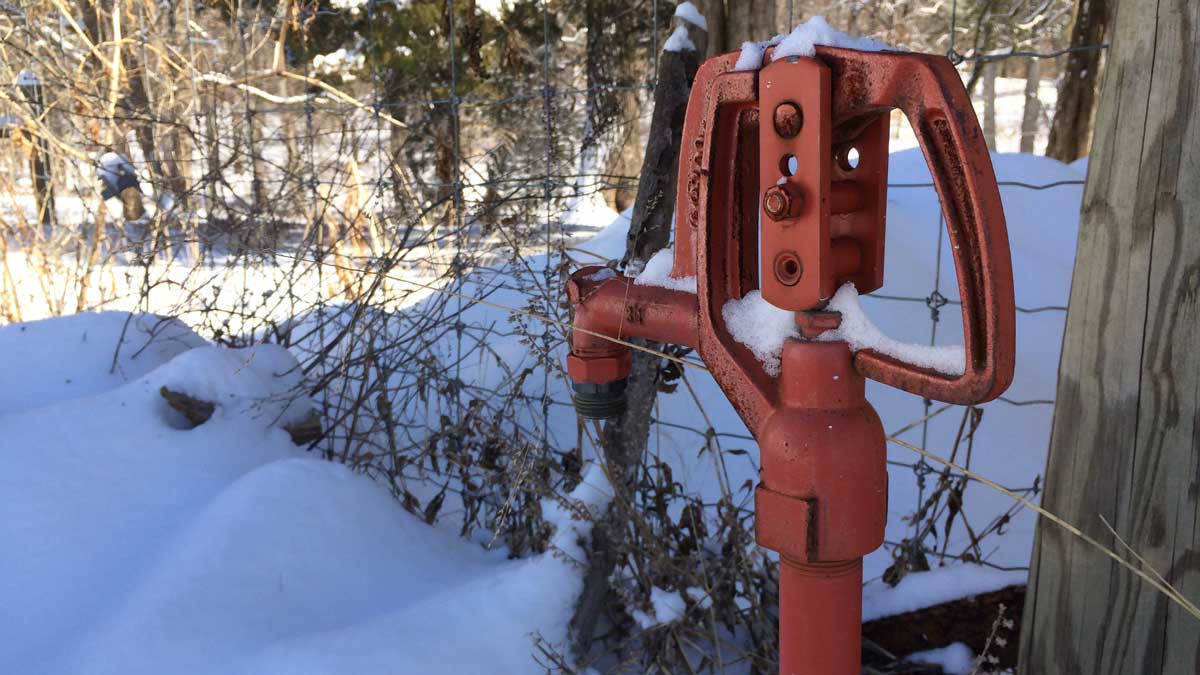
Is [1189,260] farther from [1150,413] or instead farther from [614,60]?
[614,60]

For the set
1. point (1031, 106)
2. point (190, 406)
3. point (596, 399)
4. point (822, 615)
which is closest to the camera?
point (822, 615)

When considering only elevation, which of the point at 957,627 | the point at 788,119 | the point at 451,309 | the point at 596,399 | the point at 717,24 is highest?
the point at 717,24

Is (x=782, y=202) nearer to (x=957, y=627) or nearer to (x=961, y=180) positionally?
(x=961, y=180)

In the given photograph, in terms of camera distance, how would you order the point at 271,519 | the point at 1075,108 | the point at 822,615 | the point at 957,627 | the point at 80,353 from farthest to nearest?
the point at 1075,108 → the point at 80,353 → the point at 271,519 → the point at 957,627 → the point at 822,615

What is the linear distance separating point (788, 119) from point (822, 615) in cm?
53

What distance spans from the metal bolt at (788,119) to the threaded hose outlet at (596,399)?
590mm

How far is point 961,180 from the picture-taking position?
880mm

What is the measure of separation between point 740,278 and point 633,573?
3.52 feet

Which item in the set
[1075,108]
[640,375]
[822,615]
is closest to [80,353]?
[640,375]

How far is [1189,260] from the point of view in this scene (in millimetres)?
1317

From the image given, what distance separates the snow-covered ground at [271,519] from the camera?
5.96 ft

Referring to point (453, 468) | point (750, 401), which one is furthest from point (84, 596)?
point (750, 401)

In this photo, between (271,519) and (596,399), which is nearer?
(596,399)

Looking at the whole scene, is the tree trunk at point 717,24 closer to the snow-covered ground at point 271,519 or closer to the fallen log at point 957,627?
the snow-covered ground at point 271,519
